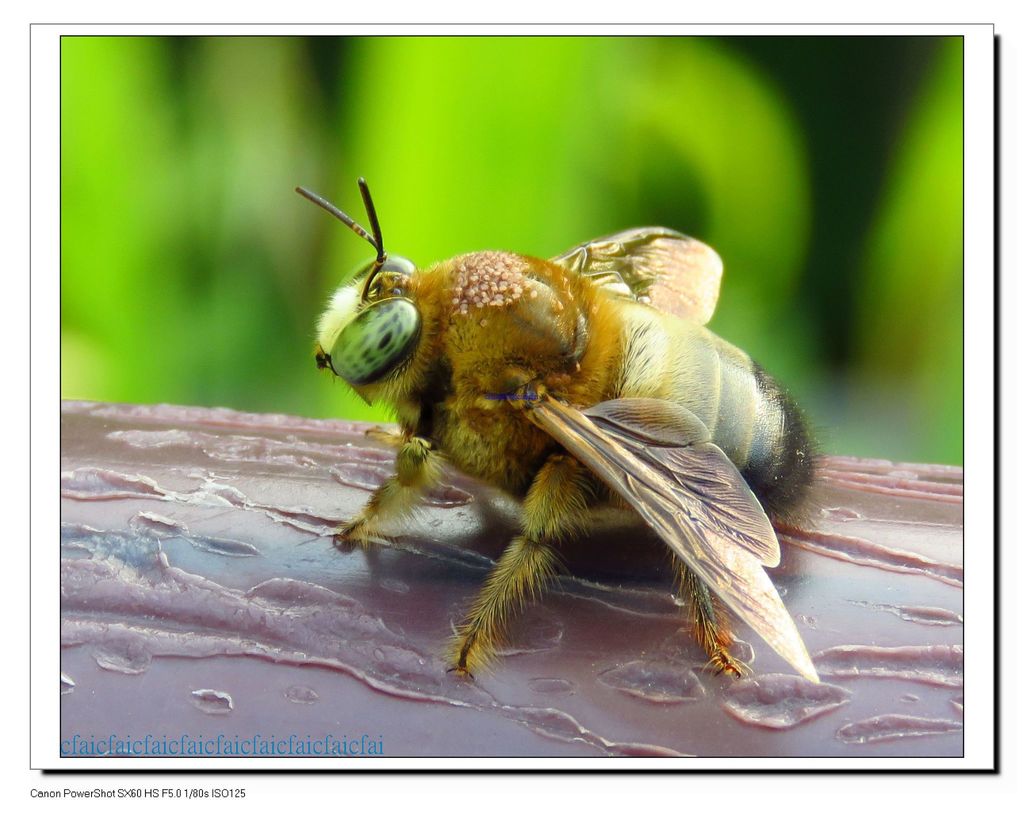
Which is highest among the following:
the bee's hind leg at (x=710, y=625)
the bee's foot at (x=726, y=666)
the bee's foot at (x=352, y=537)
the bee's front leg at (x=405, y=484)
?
the bee's front leg at (x=405, y=484)

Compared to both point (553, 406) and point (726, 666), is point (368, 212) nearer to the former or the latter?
point (553, 406)

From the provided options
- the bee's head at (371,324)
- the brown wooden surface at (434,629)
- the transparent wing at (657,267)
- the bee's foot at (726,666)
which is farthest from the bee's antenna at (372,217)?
the bee's foot at (726,666)

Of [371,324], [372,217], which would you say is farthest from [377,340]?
[372,217]

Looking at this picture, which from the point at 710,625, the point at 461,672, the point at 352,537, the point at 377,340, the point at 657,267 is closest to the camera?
the point at 461,672

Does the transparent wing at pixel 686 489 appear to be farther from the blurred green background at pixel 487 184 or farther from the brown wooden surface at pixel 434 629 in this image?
the blurred green background at pixel 487 184

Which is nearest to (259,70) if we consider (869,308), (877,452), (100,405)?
(100,405)

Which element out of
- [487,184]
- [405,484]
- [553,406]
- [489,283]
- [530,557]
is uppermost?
[487,184]

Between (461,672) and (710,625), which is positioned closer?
(461,672)
